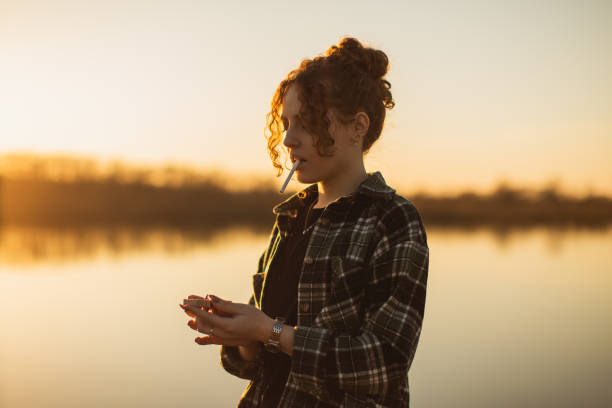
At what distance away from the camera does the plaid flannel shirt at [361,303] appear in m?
1.27

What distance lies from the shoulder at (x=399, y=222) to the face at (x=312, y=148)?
18 cm

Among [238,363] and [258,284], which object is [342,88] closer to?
[258,284]

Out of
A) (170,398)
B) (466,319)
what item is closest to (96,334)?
(170,398)

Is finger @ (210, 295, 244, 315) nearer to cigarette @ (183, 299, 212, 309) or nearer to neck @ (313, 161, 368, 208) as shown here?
cigarette @ (183, 299, 212, 309)

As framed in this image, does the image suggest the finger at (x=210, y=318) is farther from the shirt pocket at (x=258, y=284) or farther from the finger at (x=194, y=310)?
the shirt pocket at (x=258, y=284)

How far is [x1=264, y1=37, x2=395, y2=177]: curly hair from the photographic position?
1.42 m

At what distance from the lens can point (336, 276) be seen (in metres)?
1.35

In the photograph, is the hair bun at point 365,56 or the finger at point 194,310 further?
the hair bun at point 365,56

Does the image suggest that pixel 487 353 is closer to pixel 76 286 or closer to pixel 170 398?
pixel 170 398

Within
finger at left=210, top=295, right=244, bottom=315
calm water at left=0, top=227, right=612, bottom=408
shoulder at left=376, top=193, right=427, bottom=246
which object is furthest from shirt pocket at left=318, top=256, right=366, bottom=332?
calm water at left=0, top=227, right=612, bottom=408

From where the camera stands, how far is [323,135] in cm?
142

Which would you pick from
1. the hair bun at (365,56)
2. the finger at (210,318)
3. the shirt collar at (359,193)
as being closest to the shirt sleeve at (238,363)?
the finger at (210,318)

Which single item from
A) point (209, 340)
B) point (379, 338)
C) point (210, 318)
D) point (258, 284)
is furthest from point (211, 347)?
point (379, 338)

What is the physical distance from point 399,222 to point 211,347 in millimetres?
5789
